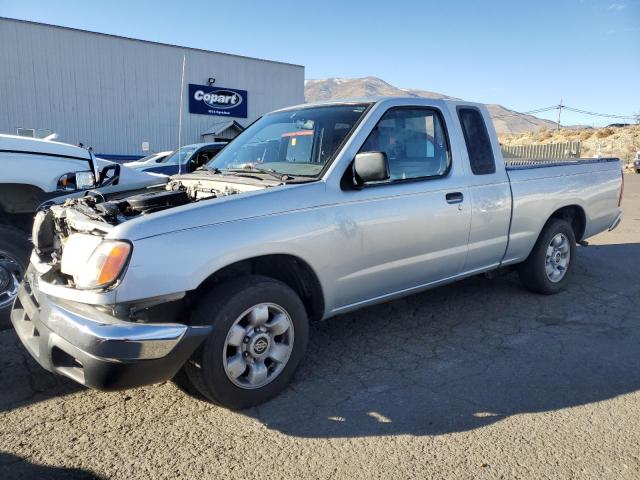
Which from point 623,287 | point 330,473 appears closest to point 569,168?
point 623,287

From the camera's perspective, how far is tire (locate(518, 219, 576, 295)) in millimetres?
5098

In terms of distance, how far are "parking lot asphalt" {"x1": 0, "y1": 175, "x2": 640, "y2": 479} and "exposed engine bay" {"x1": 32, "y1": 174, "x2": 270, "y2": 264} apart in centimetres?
94

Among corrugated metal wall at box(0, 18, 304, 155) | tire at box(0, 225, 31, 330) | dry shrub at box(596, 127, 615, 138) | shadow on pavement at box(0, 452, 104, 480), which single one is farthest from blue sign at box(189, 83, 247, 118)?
dry shrub at box(596, 127, 615, 138)

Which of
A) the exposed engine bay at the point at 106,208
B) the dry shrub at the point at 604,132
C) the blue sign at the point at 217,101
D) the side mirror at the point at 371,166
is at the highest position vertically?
the dry shrub at the point at 604,132

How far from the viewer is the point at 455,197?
4.08 m

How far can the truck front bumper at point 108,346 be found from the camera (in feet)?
8.29

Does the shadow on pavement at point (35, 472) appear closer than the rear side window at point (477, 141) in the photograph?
Yes

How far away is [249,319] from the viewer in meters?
3.02

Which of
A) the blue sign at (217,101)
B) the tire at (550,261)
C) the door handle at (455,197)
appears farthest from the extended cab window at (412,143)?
the blue sign at (217,101)

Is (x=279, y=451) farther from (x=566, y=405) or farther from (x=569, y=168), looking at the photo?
(x=569, y=168)

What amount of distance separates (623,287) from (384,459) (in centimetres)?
431

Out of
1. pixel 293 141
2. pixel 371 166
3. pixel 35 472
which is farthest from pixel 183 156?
pixel 35 472

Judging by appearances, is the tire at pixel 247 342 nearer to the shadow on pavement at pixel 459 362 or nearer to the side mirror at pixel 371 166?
the shadow on pavement at pixel 459 362

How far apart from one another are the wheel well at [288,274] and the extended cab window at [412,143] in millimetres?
986
